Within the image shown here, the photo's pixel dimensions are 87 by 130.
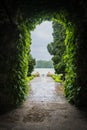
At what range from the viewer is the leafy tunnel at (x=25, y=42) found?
17.2ft

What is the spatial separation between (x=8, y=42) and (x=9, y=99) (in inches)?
64.0

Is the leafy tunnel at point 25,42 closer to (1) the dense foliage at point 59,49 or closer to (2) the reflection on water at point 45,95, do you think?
(2) the reflection on water at point 45,95

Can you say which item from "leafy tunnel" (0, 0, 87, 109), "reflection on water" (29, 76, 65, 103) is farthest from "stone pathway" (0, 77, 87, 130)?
"reflection on water" (29, 76, 65, 103)

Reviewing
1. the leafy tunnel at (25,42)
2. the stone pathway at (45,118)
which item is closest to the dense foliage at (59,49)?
the leafy tunnel at (25,42)

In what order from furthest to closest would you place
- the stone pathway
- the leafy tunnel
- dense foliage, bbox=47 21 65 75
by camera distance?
dense foliage, bbox=47 21 65 75, the leafy tunnel, the stone pathway

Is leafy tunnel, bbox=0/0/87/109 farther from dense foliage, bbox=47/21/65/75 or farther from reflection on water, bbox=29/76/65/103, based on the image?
dense foliage, bbox=47/21/65/75

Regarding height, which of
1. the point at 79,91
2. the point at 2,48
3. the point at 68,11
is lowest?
the point at 79,91

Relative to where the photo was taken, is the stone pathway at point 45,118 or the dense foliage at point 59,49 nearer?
the stone pathway at point 45,118

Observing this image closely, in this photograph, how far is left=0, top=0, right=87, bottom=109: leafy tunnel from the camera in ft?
17.2

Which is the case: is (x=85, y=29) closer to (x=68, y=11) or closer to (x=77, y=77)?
(x=68, y=11)

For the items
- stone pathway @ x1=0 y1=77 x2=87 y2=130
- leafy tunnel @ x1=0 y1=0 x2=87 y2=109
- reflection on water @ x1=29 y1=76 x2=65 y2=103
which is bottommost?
reflection on water @ x1=29 y1=76 x2=65 y2=103

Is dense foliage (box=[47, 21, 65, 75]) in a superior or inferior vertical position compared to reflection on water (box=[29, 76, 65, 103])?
superior

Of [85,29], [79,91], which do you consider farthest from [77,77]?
[85,29]

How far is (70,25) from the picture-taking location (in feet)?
20.8
